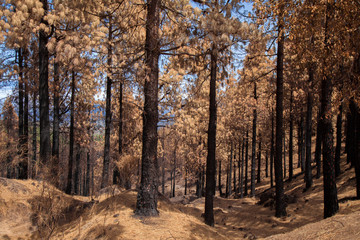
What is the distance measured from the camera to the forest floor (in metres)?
5.35

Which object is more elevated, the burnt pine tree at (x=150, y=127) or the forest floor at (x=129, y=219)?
the burnt pine tree at (x=150, y=127)

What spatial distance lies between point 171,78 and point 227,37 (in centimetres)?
1171

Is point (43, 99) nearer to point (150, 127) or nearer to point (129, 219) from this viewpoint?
point (150, 127)

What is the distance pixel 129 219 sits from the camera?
6.60 metres

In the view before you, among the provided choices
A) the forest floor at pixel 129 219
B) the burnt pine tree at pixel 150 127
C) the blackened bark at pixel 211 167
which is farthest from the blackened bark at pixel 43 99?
the blackened bark at pixel 211 167

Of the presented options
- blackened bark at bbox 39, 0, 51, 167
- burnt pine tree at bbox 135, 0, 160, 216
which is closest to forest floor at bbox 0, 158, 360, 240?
burnt pine tree at bbox 135, 0, 160, 216

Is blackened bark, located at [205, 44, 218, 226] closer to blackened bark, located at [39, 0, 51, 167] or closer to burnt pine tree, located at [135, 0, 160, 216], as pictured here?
burnt pine tree, located at [135, 0, 160, 216]

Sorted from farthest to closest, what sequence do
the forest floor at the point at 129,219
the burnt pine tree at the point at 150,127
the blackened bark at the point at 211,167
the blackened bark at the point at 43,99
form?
the blackened bark at the point at 43,99 → the blackened bark at the point at 211,167 → the burnt pine tree at the point at 150,127 → the forest floor at the point at 129,219

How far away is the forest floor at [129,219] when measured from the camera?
5348 mm

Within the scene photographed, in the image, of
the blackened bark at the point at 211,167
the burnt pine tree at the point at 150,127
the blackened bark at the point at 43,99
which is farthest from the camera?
the blackened bark at the point at 43,99

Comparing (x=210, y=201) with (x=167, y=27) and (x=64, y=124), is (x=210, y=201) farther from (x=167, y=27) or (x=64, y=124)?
(x=64, y=124)

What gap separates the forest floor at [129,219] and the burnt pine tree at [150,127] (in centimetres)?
44

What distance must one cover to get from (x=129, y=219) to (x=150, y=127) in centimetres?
248

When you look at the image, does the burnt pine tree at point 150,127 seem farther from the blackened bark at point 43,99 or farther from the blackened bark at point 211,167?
the blackened bark at point 43,99
